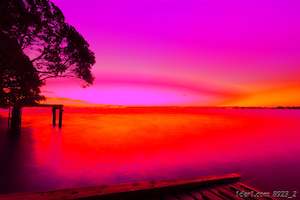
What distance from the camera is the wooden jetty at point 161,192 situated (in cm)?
471

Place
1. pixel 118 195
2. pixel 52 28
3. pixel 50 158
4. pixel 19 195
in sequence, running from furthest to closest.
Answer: pixel 52 28 → pixel 50 158 → pixel 118 195 → pixel 19 195

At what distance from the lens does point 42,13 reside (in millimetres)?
12773

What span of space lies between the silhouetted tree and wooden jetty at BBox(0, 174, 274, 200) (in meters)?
9.18

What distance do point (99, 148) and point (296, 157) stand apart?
13.5 meters

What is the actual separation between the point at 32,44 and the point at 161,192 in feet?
40.3

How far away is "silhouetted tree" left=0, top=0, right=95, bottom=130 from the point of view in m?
11.1

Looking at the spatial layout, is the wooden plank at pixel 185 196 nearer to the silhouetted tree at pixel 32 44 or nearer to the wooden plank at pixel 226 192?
the wooden plank at pixel 226 192

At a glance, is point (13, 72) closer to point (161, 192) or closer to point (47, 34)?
point (47, 34)

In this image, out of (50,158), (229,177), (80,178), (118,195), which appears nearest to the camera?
(118,195)

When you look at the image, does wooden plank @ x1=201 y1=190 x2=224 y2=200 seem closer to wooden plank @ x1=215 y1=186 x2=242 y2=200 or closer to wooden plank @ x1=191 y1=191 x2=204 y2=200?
wooden plank @ x1=191 y1=191 x2=204 y2=200

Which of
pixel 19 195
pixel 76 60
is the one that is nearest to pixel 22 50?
pixel 76 60

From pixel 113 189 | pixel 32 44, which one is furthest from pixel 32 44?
pixel 113 189

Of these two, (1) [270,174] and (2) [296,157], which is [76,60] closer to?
(1) [270,174]

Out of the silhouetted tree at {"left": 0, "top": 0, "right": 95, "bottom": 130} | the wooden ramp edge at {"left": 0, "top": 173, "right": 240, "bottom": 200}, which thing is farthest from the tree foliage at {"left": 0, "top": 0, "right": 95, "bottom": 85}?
the wooden ramp edge at {"left": 0, "top": 173, "right": 240, "bottom": 200}
